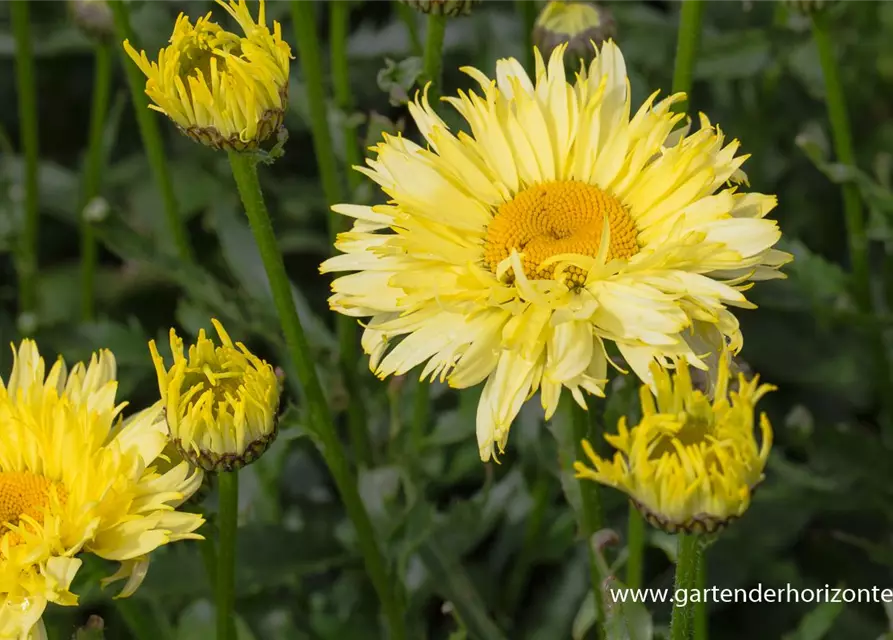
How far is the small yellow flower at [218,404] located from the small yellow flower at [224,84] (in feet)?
0.59

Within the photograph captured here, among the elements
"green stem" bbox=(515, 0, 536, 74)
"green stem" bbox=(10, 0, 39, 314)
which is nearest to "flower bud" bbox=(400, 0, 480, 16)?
"green stem" bbox=(515, 0, 536, 74)

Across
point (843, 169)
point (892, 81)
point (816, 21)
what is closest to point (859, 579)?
point (843, 169)

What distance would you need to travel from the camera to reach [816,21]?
4.52 feet

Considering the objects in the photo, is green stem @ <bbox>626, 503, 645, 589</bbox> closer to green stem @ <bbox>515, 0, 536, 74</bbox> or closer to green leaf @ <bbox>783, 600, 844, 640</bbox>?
green leaf @ <bbox>783, 600, 844, 640</bbox>

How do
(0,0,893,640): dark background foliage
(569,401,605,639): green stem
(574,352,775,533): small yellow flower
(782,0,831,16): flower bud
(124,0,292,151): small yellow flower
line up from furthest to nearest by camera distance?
(0,0,893,640): dark background foliage
(782,0,831,16): flower bud
(569,401,605,639): green stem
(124,0,292,151): small yellow flower
(574,352,775,533): small yellow flower

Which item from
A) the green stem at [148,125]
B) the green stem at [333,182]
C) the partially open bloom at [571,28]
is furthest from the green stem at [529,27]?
the green stem at [148,125]

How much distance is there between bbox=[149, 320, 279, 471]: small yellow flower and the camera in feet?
3.23

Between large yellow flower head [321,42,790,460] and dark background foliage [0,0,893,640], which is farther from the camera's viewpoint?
dark background foliage [0,0,893,640]

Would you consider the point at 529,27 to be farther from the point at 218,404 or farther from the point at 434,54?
the point at 218,404

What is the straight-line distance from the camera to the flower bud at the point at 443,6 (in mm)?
1192

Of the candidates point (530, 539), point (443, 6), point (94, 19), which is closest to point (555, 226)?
point (443, 6)

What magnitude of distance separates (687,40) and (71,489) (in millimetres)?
810

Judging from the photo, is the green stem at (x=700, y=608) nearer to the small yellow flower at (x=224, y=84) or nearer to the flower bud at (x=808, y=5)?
the small yellow flower at (x=224, y=84)

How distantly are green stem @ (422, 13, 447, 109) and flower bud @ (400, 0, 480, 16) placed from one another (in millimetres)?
11
